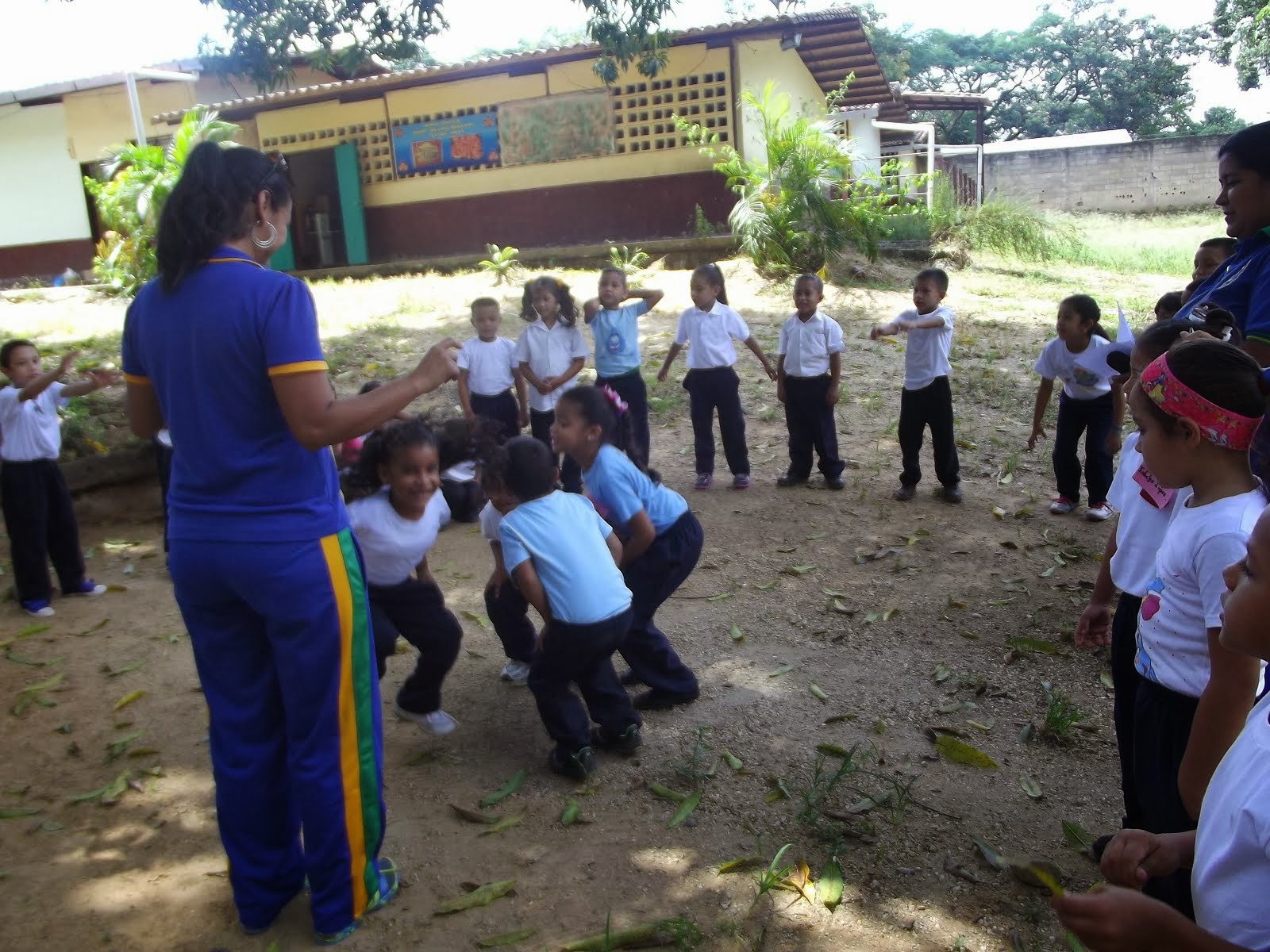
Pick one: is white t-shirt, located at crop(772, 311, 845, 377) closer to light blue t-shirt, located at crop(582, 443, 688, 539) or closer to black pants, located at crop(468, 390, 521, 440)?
black pants, located at crop(468, 390, 521, 440)

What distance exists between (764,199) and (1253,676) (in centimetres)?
1181

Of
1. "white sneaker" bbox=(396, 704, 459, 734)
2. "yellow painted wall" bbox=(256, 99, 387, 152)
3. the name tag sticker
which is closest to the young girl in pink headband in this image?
the name tag sticker

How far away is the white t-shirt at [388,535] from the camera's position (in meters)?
3.40

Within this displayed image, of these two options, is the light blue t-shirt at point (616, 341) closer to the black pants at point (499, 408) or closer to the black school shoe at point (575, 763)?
the black pants at point (499, 408)

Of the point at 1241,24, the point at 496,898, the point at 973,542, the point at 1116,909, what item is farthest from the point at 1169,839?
the point at 1241,24

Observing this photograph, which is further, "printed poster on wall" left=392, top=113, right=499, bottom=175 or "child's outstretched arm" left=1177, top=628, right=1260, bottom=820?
"printed poster on wall" left=392, top=113, right=499, bottom=175

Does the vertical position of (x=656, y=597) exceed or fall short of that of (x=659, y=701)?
it exceeds it

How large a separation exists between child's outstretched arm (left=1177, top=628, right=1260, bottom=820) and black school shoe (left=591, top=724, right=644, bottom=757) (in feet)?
Answer: 6.85

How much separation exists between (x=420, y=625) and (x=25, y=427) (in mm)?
2989

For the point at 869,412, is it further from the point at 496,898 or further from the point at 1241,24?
the point at 1241,24

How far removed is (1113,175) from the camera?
86.8 feet

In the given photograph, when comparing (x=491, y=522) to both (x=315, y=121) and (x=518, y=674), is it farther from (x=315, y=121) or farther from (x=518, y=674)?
(x=315, y=121)

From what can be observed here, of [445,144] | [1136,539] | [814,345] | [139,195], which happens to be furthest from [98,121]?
[1136,539]

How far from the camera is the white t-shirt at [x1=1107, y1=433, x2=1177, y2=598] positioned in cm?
248
